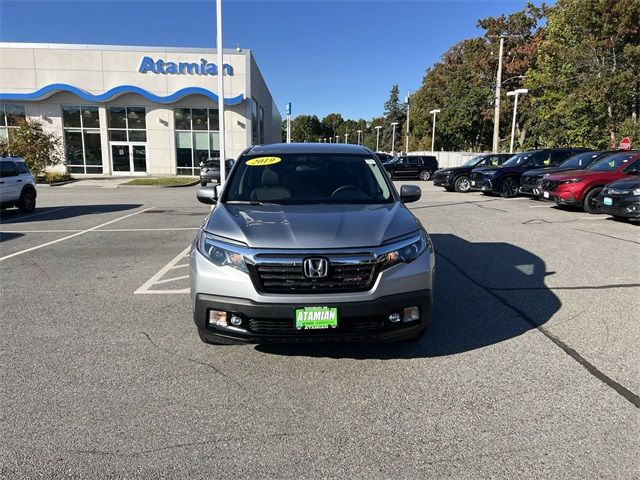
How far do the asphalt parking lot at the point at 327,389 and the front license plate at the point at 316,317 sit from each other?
50cm

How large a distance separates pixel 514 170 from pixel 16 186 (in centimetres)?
1719

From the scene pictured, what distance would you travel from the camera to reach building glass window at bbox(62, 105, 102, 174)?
112ft

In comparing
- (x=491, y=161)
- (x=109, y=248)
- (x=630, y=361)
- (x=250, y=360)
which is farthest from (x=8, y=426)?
Result: (x=491, y=161)

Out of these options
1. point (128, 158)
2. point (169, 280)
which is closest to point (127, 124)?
point (128, 158)

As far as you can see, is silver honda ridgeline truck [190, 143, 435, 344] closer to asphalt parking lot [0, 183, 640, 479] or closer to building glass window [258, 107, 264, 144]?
asphalt parking lot [0, 183, 640, 479]

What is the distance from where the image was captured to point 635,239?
9.16 metres

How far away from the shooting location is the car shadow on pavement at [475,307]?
411 cm

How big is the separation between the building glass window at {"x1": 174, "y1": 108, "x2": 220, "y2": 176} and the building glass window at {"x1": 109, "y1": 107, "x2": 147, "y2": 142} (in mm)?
2498

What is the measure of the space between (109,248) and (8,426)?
6113 millimetres

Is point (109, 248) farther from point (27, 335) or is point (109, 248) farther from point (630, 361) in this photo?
point (630, 361)

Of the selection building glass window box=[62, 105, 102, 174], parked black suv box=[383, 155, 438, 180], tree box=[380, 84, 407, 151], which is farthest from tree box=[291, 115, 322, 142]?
parked black suv box=[383, 155, 438, 180]

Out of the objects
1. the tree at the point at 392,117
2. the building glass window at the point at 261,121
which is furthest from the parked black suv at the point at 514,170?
the tree at the point at 392,117

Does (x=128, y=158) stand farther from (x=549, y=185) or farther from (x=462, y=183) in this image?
(x=549, y=185)

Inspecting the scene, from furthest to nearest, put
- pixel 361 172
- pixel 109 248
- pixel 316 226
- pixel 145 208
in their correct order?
pixel 145 208 → pixel 109 248 → pixel 361 172 → pixel 316 226
